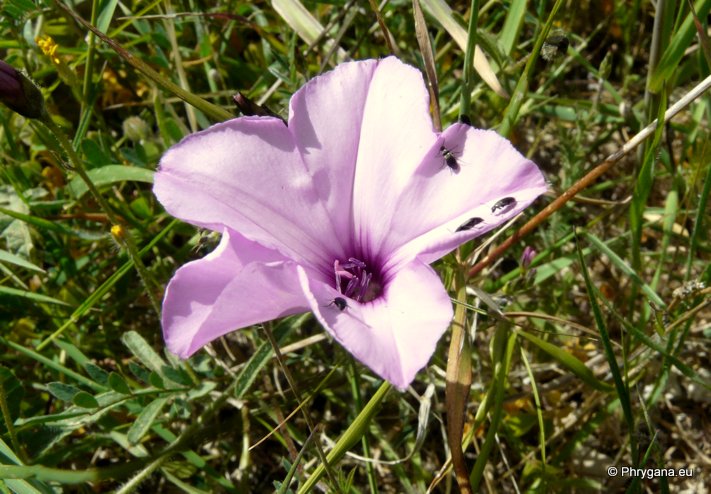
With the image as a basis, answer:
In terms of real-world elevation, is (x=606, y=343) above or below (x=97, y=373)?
above

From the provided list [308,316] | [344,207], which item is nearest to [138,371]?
[308,316]

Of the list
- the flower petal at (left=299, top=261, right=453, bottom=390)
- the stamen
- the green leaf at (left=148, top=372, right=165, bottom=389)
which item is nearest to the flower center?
the stamen

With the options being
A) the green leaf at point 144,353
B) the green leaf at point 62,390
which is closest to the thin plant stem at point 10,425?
the green leaf at point 62,390

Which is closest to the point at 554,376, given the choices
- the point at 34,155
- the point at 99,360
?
the point at 99,360

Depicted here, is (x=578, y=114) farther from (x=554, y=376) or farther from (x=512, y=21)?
(x=554, y=376)

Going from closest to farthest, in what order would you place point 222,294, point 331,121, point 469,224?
1. point 222,294
2. point 469,224
3. point 331,121

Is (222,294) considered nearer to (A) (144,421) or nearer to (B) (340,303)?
(B) (340,303)
